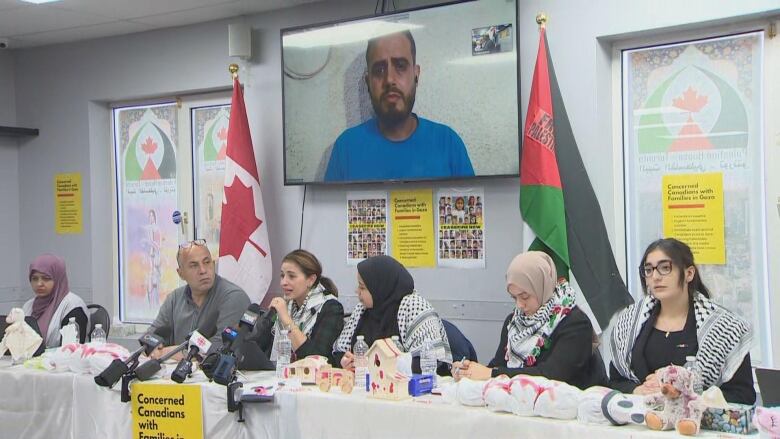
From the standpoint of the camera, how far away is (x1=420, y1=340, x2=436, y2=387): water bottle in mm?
3154

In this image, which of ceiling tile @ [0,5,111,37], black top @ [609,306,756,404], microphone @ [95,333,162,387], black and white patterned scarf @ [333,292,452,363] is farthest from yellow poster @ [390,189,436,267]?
ceiling tile @ [0,5,111,37]

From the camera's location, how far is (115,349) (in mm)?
3592

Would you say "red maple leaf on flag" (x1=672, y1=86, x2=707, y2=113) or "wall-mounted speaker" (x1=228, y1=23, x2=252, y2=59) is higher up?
"wall-mounted speaker" (x1=228, y1=23, x2=252, y2=59)

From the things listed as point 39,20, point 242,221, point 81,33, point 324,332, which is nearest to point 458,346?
point 324,332

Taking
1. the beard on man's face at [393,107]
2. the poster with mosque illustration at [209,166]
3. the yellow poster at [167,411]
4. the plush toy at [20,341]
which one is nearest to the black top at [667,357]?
the yellow poster at [167,411]

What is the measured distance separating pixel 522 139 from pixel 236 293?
62.0 inches

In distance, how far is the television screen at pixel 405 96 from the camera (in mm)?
4254

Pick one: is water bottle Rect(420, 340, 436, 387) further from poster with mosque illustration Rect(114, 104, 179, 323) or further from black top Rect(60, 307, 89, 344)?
poster with mosque illustration Rect(114, 104, 179, 323)

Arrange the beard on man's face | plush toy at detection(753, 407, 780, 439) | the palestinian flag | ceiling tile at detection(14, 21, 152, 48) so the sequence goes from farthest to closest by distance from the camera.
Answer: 1. ceiling tile at detection(14, 21, 152, 48)
2. the beard on man's face
3. the palestinian flag
4. plush toy at detection(753, 407, 780, 439)

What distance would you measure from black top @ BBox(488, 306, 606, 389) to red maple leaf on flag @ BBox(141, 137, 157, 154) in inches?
138

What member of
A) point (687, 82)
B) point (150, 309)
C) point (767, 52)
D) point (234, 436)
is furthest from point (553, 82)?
point (150, 309)

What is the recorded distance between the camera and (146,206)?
231 inches

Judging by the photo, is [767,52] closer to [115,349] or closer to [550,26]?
[550,26]

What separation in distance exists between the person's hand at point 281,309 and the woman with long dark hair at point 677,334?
141 cm
